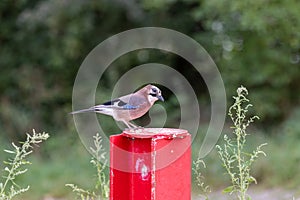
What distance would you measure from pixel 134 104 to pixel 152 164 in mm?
1287

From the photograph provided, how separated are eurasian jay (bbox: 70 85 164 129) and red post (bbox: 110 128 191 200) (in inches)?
39.7

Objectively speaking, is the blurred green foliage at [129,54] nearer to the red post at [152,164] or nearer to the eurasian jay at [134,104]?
the eurasian jay at [134,104]

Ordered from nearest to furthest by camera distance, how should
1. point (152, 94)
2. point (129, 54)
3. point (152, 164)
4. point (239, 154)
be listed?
point (152, 164) → point (239, 154) → point (152, 94) → point (129, 54)

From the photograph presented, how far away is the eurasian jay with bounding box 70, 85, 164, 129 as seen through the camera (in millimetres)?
3932

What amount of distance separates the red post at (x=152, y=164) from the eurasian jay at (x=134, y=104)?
101 centimetres

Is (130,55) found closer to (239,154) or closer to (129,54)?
(129,54)

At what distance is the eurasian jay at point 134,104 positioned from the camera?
12.9 feet

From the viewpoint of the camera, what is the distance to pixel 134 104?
13.1 ft

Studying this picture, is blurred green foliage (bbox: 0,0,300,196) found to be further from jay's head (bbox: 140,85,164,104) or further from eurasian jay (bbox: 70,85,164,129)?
jay's head (bbox: 140,85,164,104)

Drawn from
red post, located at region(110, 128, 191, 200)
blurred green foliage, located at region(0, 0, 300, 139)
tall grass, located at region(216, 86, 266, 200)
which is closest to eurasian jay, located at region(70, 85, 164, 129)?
tall grass, located at region(216, 86, 266, 200)

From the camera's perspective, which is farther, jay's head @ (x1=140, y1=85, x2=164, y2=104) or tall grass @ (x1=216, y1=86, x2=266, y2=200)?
jay's head @ (x1=140, y1=85, x2=164, y2=104)

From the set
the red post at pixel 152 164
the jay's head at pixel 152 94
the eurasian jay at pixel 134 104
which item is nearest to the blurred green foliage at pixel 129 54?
the eurasian jay at pixel 134 104

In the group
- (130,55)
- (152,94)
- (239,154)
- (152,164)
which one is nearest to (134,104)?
(152,94)

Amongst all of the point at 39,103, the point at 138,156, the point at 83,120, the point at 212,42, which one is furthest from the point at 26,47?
the point at 138,156
